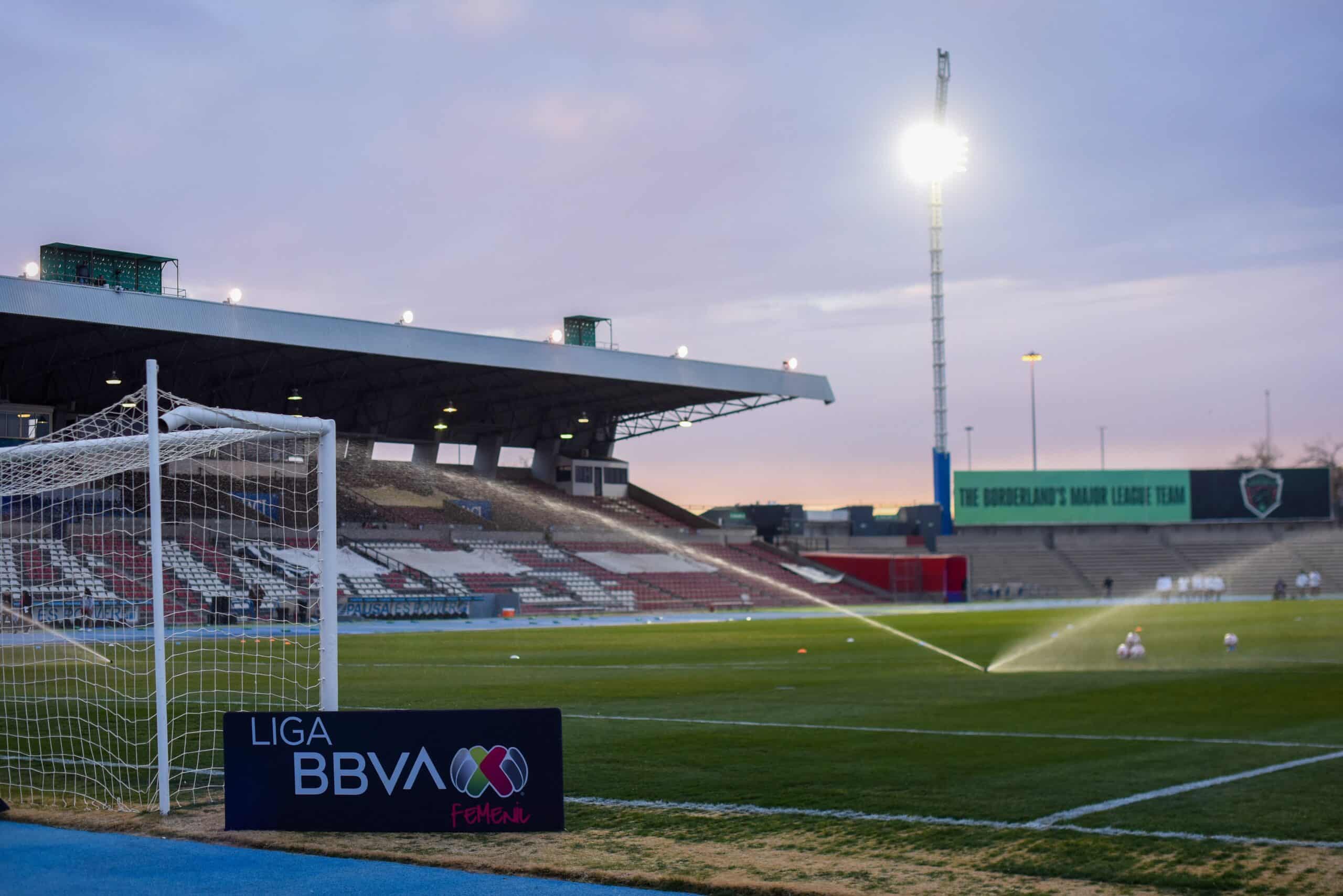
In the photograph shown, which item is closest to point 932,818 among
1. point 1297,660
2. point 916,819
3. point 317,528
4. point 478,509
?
point 916,819

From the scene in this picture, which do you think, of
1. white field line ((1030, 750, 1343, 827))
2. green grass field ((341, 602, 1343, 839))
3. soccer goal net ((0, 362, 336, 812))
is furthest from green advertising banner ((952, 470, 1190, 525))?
white field line ((1030, 750, 1343, 827))

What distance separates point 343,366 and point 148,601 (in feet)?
133

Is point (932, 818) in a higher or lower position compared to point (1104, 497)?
lower

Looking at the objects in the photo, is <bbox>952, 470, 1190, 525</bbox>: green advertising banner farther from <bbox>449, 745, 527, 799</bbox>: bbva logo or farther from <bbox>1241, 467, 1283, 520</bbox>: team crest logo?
<bbox>449, 745, 527, 799</bbox>: bbva logo

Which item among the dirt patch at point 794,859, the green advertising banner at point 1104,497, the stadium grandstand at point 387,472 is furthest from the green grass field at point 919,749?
the green advertising banner at point 1104,497

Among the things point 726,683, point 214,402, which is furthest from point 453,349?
point 726,683

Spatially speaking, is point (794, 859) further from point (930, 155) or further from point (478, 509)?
point (930, 155)

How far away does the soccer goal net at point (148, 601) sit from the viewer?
10.4 metres

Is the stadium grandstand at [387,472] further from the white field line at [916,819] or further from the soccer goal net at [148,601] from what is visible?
the white field line at [916,819]

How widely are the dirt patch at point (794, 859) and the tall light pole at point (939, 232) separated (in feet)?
200

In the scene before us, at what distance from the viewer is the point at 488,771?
8.70m

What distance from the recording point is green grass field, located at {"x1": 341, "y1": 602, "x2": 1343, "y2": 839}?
10172 millimetres

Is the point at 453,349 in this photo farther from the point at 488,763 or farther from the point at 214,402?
the point at 488,763

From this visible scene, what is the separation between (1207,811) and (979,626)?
98.7 feet
